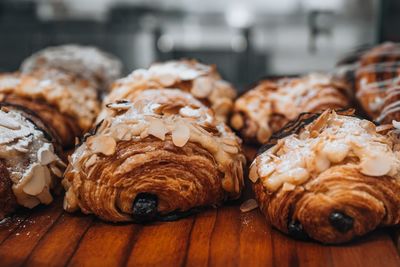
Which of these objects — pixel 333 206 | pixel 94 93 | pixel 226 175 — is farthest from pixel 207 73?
pixel 333 206

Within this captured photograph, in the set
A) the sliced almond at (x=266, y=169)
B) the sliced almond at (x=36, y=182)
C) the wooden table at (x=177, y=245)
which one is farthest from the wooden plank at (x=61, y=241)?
the sliced almond at (x=266, y=169)

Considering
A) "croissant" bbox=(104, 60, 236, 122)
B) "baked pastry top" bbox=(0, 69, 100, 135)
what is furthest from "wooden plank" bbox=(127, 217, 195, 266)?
"baked pastry top" bbox=(0, 69, 100, 135)

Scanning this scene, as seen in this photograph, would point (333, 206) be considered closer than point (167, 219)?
Yes

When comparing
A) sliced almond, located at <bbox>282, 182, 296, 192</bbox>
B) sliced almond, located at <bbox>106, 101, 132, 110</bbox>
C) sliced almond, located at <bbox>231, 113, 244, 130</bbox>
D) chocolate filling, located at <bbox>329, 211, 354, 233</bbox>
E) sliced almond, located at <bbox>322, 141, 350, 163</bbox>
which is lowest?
sliced almond, located at <bbox>231, 113, 244, 130</bbox>

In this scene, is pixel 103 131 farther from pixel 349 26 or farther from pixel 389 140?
pixel 349 26

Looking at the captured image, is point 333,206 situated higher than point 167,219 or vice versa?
point 333,206

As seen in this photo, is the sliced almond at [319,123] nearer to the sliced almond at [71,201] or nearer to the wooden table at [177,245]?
the wooden table at [177,245]

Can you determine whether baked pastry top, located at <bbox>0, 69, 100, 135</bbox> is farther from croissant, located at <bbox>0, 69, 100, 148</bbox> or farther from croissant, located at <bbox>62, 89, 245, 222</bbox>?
croissant, located at <bbox>62, 89, 245, 222</bbox>

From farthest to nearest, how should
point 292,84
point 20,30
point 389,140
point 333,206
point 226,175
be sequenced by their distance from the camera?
point 20,30, point 292,84, point 226,175, point 389,140, point 333,206
